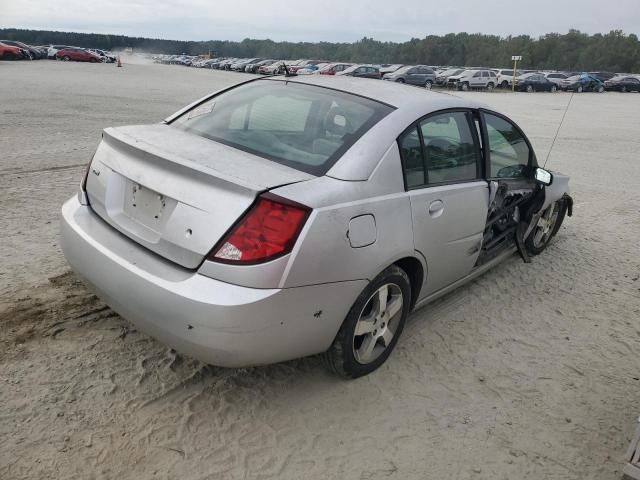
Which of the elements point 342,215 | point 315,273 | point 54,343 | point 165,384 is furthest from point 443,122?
point 54,343

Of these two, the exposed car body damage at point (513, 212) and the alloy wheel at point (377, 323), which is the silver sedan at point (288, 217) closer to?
the alloy wheel at point (377, 323)

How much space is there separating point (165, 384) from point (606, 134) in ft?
52.2

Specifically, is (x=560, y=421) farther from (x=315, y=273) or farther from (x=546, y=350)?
(x=315, y=273)

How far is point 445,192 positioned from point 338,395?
1362mm

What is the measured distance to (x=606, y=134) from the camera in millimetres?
15703

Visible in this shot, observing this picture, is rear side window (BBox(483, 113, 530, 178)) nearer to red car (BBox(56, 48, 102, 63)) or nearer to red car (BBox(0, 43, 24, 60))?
red car (BBox(0, 43, 24, 60))

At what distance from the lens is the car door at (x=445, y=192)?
126 inches

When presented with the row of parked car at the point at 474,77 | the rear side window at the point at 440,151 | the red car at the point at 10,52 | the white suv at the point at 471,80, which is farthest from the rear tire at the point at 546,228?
the red car at the point at 10,52

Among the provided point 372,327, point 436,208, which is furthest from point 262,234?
point 436,208

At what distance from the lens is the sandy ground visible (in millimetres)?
2531

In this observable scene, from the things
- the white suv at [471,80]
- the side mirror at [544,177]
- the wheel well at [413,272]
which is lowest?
the white suv at [471,80]

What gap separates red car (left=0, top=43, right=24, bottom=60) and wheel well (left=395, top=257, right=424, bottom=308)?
153 feet

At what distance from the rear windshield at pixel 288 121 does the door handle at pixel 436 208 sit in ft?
1.95

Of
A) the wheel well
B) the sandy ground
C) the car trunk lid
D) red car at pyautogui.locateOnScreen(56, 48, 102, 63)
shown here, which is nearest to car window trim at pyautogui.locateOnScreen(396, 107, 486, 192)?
the wheel well
